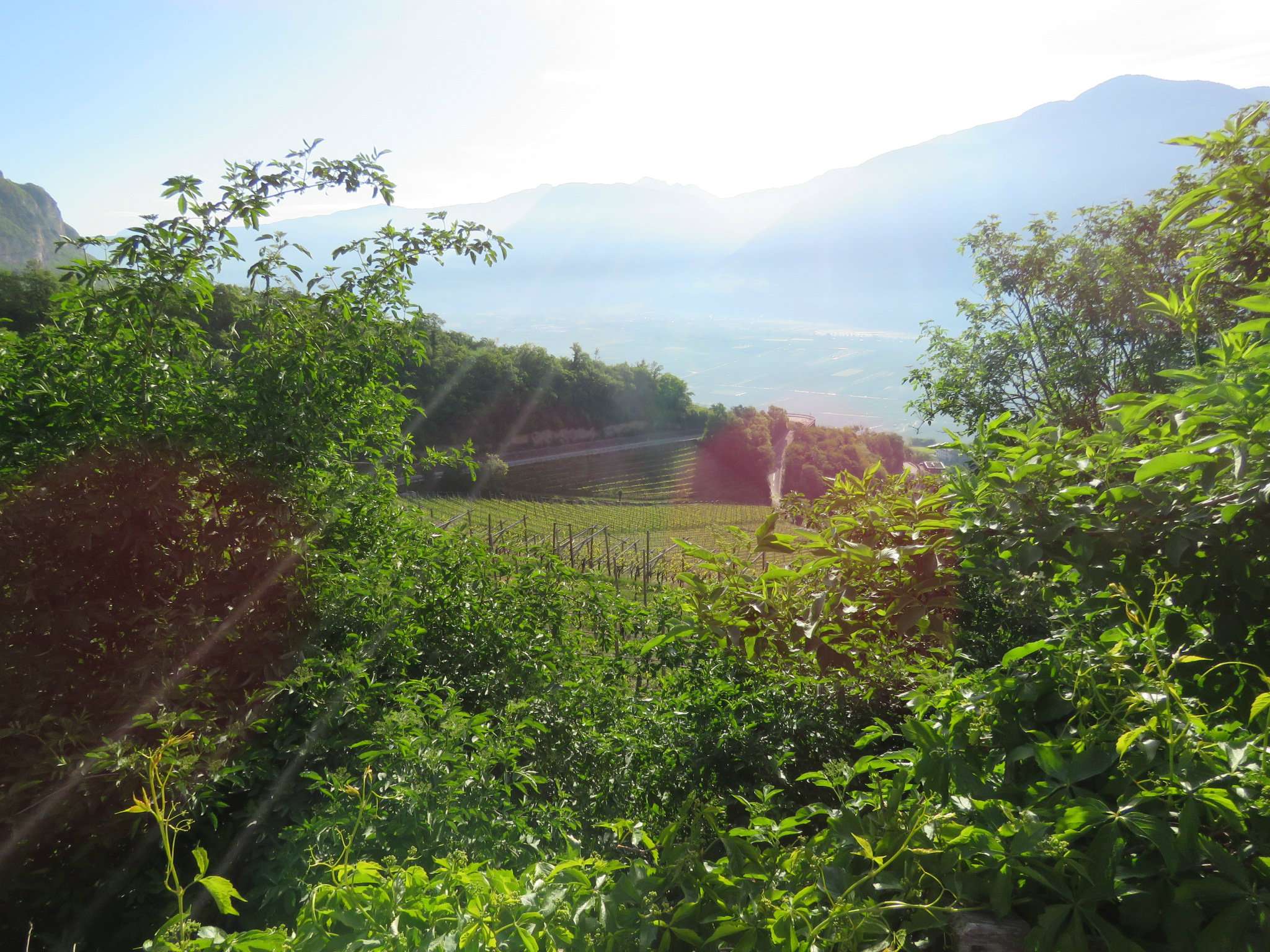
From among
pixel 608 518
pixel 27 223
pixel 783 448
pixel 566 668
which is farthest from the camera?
pixel 27 223

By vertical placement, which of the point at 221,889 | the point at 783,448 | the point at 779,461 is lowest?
the point at 779,461

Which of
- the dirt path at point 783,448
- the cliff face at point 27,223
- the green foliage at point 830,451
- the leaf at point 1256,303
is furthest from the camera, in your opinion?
the cliff face at point 27,223

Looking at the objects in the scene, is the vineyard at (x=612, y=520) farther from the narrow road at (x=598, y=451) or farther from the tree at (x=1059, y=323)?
the tree at (x=1059, y=323)

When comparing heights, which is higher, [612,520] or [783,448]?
[783,448]

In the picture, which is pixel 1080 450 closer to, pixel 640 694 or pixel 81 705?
pixel 640 694

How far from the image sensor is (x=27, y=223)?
81562 mm

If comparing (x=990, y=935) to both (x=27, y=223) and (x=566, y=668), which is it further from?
(x=27, y=223)

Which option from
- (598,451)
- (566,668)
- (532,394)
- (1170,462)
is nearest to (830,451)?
(566,668)

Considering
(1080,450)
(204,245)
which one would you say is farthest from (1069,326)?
(204,245)

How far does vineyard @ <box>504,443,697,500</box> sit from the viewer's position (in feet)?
114

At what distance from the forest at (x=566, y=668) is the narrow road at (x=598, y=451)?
115 ft

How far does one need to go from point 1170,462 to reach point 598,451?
136 ft

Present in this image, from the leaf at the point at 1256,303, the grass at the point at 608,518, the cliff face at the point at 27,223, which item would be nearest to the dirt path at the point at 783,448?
the grass at the point at 608,518

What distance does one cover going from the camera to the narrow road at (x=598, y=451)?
126 ft
